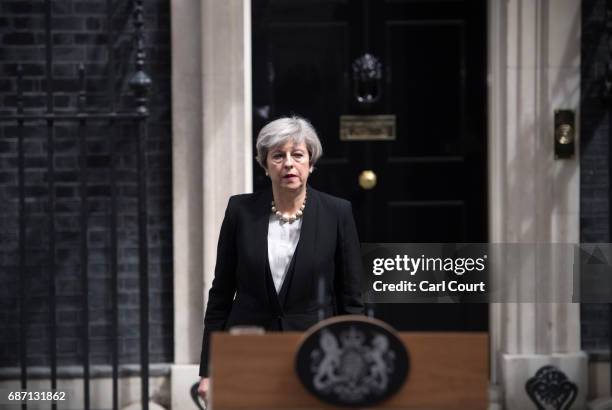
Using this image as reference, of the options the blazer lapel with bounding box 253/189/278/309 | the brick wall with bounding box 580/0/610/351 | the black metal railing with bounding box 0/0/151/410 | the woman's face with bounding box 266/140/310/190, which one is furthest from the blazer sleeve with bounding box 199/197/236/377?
the brick wall with bounding box 580/0/610/351

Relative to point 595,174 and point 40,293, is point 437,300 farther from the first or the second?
point 40,293

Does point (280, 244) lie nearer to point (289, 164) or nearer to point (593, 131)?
point (289, 164)

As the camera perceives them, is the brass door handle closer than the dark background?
No

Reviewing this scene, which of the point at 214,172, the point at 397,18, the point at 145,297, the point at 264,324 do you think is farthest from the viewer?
the point at 397,18

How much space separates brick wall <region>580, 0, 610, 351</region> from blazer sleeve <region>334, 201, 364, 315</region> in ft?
8.02

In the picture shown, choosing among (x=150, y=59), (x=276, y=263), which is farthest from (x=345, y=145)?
(x=276, y=263)

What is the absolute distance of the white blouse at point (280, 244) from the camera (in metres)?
4.23

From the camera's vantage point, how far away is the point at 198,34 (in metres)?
6.23

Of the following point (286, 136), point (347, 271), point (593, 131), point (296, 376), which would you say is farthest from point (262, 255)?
point (593, 131)

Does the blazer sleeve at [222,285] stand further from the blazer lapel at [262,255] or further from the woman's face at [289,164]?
the woman's face at [289,164]

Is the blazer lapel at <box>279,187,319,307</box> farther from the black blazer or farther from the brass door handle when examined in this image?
the brass door handle

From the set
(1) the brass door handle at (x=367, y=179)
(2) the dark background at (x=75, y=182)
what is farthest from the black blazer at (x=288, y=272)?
(1) the brass door handle at (x=367, y=179)

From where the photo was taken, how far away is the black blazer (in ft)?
13.7

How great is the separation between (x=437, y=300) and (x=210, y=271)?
1355 mm
